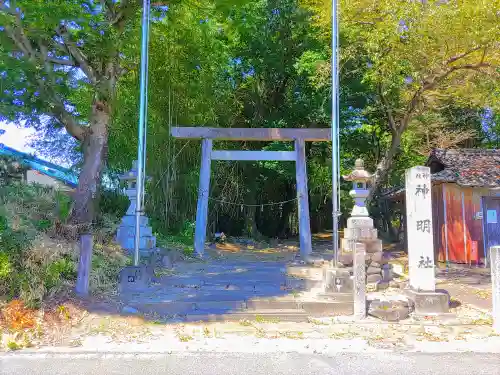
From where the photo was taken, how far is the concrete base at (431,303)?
651 centimetres

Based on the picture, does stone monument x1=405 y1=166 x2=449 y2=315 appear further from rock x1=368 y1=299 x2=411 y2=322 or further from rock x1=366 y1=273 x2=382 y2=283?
rock x1=366 y1=273 x2=382 y2=283

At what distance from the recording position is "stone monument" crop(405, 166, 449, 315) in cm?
655

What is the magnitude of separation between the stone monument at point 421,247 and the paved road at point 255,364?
68.9 inches

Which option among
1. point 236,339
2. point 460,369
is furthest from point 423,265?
point 236,339

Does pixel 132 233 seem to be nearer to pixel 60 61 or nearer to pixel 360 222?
pixel 60 61

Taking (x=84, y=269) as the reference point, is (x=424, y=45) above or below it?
above

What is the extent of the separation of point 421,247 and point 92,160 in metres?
6.76

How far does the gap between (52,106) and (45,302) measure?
16.0 ft

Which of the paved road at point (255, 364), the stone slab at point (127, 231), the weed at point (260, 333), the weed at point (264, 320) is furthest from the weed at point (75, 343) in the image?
the stone slab at point (127, 231)

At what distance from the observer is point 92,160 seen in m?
9.34

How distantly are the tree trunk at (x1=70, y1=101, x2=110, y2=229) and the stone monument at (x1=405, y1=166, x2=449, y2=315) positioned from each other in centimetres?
630

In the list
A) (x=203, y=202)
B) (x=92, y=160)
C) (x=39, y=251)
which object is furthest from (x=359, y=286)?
(x=203, y=202)

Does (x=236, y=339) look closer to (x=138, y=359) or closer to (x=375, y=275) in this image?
(x=138, y=359)

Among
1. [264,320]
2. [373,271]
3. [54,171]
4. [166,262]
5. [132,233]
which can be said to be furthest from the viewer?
[54,171]
